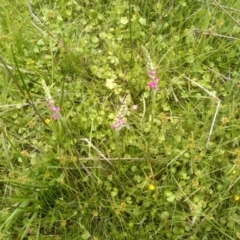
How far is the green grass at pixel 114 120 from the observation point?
→ 176 cm

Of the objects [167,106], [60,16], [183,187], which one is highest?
[60,16]

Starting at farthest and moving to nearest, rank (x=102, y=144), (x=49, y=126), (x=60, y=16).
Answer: (x=60, y=16) < (x=102, y=144) < (x=49, y=126)

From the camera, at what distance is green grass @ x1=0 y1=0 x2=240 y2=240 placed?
1.76m

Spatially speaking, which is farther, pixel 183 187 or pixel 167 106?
pixel 167 106

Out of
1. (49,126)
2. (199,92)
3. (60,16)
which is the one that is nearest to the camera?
(49,126)

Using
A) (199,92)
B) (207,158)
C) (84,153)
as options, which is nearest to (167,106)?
(199,92)

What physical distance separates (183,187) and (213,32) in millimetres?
810

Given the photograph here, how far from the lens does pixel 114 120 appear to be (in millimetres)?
1809

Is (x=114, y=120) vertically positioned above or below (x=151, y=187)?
above

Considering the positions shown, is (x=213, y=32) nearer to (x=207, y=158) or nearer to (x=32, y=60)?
(x=207, y=158)

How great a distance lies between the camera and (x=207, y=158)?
1.86 meters

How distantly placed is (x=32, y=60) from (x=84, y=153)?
1.81 ft

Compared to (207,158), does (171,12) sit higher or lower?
higher

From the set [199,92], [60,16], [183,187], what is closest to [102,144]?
[183,187]
